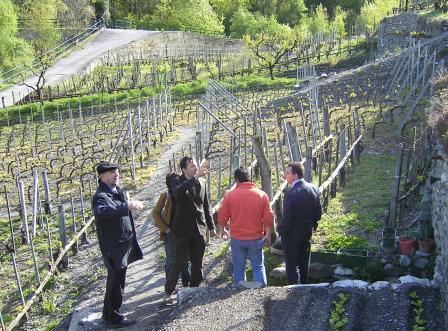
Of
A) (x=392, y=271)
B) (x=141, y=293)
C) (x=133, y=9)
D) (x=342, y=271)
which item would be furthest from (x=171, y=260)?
(x=133, y=9)

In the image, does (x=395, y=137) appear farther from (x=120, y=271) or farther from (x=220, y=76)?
(x=220, y=76)

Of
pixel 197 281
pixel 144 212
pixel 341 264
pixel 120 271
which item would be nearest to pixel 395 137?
pixel 144 212

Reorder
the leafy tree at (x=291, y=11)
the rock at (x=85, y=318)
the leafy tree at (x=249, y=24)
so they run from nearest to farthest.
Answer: the rock at (x=85, y=318)
the leafy tree at (x=249, y=24)
the leafy tree at (x=291, y=11)

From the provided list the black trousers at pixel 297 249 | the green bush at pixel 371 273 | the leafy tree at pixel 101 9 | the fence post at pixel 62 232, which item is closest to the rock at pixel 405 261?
the green bush at pixel 371 273

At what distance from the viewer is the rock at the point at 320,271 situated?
701 cm

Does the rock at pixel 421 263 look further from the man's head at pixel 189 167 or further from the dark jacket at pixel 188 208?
the man's head at pixel 189 167

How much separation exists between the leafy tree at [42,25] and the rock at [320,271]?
1293 inches

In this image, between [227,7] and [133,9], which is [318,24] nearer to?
[227,7]

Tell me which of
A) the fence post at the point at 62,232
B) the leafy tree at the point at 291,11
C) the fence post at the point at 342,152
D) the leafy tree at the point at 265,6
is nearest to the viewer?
the fence post at the point at 62,232

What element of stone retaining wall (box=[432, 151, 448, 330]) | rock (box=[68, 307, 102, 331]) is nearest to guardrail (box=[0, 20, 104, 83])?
rock (box=[68, 307, 102, 331])

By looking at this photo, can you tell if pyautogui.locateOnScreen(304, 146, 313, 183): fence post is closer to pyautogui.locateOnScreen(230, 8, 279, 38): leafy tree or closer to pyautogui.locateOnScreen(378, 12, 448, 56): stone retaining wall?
pyautogui.locateOnScreen(378, 12, 448, 56): stone retaining wall

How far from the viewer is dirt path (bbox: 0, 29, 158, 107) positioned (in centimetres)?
3006

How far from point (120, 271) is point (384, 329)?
250 cm

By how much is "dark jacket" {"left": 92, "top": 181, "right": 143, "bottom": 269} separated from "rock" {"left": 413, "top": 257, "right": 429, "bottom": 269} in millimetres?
3350
